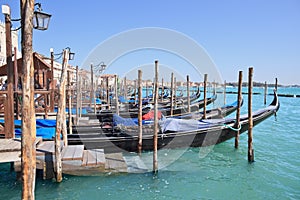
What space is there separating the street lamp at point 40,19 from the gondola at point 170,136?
3354 mm

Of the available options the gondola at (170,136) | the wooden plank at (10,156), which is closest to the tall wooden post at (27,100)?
the wooden plank at (10,156)

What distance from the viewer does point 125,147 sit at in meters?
6.44

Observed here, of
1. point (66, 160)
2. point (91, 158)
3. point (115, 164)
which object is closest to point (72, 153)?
point (66, 160)

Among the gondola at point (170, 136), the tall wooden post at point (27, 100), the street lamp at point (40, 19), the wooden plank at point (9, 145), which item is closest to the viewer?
the tall wooden post at point (27, 100)

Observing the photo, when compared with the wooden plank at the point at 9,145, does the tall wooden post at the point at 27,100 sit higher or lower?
higher

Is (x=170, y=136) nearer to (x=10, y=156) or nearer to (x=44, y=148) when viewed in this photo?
(x=44, y=148)

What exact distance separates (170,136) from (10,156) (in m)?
4.15

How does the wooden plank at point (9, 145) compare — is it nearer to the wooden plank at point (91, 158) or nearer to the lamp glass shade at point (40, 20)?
the wooden plank at point (91, 158)

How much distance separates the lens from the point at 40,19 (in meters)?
3.53

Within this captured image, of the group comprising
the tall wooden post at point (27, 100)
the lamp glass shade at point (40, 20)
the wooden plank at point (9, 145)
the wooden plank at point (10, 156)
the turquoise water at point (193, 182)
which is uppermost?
the lamp glass shade at point (40, 20)

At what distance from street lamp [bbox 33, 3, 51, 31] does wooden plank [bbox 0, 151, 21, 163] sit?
7.33ft

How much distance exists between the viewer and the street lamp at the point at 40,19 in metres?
3.47

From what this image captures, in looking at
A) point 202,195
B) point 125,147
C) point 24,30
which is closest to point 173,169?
point 202,195

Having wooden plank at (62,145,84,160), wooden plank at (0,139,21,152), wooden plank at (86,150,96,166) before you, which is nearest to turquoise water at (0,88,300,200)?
wooden plank at (86,150,96,166)
